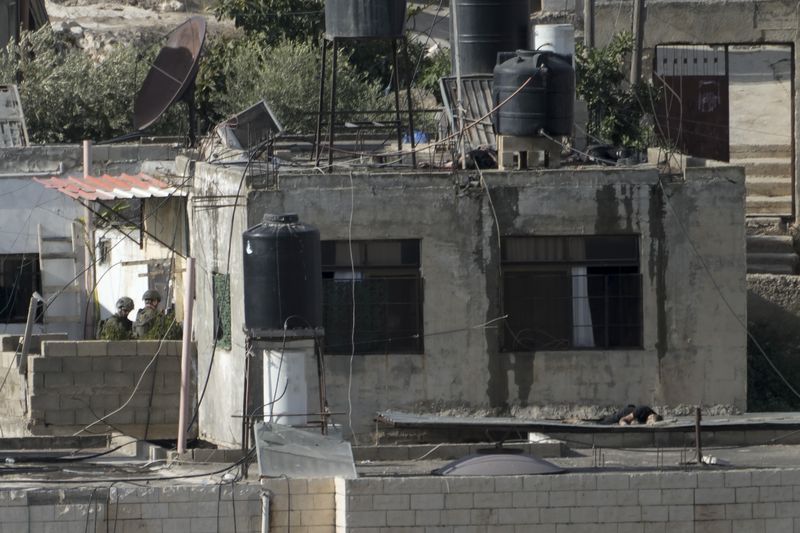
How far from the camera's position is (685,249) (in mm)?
22094

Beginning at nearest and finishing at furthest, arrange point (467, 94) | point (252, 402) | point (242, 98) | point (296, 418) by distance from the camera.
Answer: point (296, 418) → point (252, 402) → point (467, 94) → point (242, 98)

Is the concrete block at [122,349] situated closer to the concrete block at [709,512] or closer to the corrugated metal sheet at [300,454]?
the corrugated metal sheet at [300,454]

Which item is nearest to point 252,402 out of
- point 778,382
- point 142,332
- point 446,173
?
point 446,173

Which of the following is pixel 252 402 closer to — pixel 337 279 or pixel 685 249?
pixel 337 279

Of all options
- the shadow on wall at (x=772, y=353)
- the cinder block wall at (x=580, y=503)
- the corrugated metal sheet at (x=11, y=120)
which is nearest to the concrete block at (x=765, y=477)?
the cinder block wall at (x=580, y=503)

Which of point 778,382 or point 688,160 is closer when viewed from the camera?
point 688,160

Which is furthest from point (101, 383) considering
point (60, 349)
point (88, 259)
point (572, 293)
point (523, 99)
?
point (523, 99)

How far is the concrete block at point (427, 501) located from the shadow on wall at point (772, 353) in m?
8.34

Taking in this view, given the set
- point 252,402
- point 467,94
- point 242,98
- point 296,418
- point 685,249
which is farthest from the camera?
point 242,98

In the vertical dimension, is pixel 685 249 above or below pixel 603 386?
above

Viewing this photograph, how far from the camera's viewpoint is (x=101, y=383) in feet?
80.2

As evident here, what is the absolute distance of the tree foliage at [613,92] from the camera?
97.8ft

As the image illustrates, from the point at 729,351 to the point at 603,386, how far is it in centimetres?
145

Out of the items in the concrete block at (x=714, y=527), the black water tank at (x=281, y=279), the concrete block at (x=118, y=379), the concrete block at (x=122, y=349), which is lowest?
the concrete block at (x=714, y=527)
